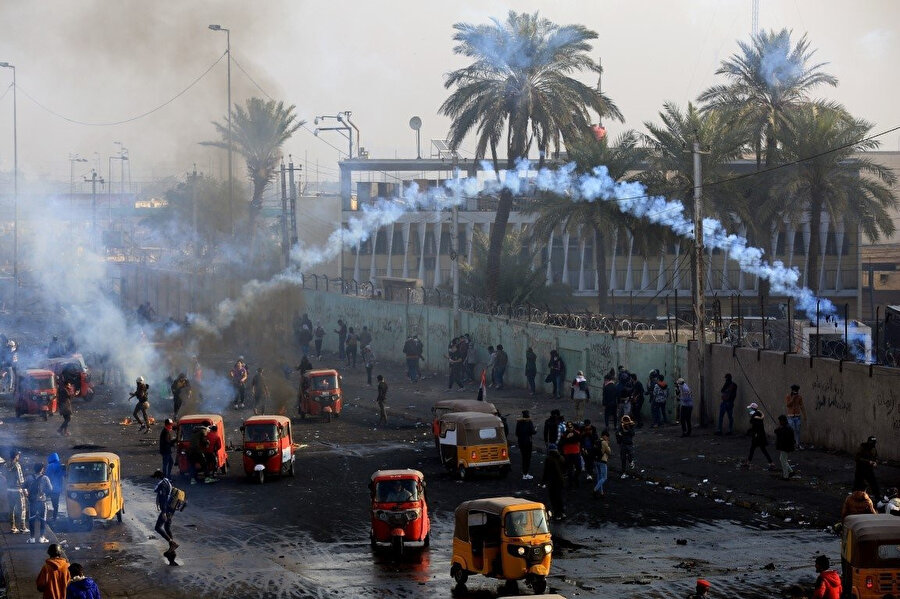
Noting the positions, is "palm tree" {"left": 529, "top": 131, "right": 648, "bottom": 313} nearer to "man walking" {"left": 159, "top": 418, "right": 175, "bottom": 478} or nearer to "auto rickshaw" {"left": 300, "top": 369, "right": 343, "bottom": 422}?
"auto rickshaw" {"left": 300, "top": 369, "right": 343, "bottom": 422}

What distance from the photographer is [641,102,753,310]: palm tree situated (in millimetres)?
46031

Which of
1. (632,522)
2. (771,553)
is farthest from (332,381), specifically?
(771,553)

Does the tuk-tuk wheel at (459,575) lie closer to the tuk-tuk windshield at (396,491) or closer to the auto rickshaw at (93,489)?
the tuk-tuk windshield at (396,491)

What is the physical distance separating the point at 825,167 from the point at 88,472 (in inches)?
1372

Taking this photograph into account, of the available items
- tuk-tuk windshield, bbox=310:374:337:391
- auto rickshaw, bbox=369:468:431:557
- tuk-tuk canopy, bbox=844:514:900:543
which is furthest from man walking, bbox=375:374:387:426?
tuk-tuk canopy, bbox=844:514:900:543

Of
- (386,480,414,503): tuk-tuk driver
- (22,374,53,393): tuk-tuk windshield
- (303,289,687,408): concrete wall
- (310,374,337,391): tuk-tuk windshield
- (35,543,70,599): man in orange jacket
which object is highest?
(303,289,687,408): concrete wall

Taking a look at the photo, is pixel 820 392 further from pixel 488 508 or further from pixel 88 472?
pixel 88 472

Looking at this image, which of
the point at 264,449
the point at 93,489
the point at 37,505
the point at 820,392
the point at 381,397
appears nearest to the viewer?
the point at 37,505

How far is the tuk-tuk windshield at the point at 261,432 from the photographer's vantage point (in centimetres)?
2677

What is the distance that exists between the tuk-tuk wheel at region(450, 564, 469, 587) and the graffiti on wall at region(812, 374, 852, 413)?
12819 millimetres

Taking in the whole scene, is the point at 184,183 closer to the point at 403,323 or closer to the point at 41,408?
the point at 403,323

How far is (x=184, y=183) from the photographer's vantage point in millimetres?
111938

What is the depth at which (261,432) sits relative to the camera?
87.9 feet

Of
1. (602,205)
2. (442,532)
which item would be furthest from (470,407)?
(602,205)
